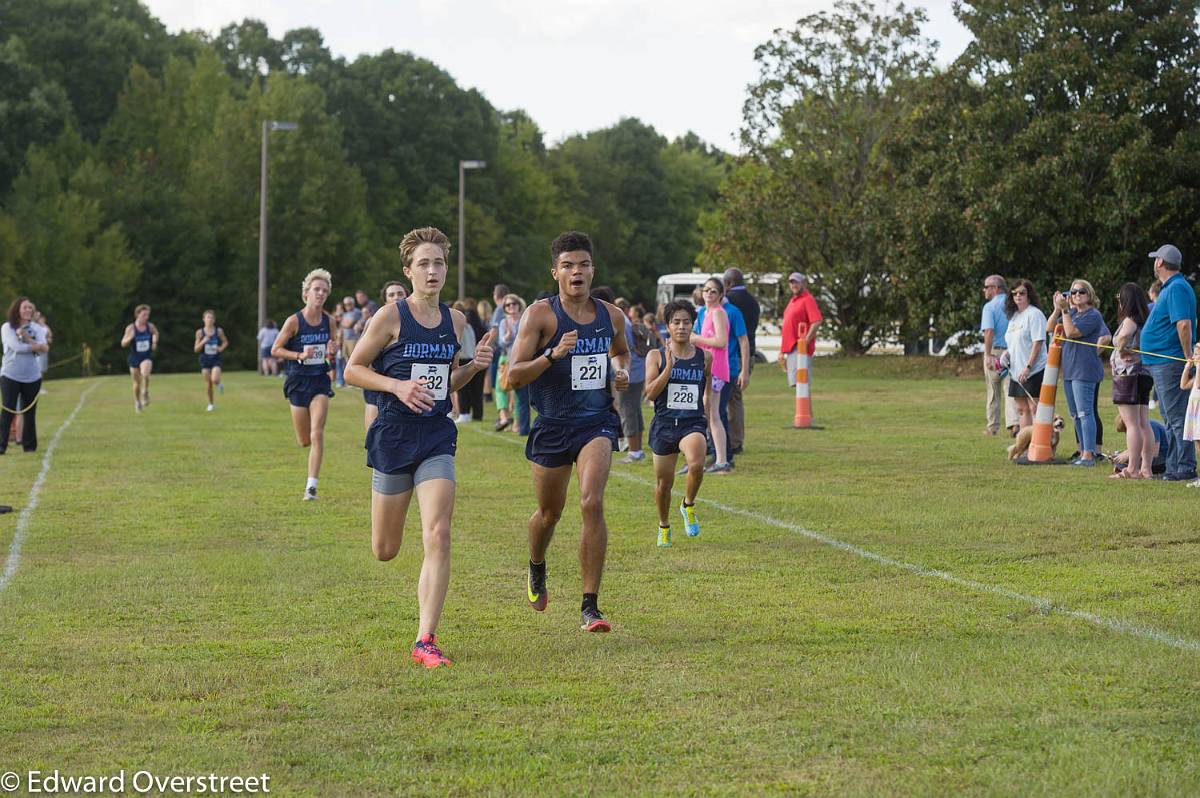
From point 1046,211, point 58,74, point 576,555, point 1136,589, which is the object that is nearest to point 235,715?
point 576,555

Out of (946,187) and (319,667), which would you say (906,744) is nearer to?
(319,667)

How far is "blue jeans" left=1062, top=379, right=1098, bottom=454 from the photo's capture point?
16.5 metres

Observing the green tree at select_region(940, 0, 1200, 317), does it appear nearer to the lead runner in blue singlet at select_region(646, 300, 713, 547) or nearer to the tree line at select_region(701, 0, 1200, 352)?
the tree line at select_region(701, 0, 1200, 352)

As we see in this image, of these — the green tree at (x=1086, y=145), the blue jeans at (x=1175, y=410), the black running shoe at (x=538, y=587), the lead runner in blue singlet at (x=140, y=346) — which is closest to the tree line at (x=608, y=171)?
the green tree at (x=1086, y=145)

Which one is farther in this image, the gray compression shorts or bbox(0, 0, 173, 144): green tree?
bbox(0, 0, 173, 144): green tree

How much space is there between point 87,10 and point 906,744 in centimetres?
7851

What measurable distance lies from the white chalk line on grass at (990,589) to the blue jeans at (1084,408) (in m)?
4.99

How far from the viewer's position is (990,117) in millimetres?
38281

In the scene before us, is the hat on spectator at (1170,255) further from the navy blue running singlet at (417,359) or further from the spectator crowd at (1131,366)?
the navy blue running singlet at (417,359)

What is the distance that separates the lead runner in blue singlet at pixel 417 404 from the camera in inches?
292

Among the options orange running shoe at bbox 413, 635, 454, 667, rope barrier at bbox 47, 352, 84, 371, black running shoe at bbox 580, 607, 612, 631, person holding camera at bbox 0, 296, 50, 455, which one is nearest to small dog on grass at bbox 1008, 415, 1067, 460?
black running shoe at bbox 580, 607, 612, 631

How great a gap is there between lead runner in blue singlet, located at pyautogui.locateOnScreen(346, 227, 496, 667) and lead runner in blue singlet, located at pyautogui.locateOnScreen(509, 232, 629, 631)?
17.1 inches

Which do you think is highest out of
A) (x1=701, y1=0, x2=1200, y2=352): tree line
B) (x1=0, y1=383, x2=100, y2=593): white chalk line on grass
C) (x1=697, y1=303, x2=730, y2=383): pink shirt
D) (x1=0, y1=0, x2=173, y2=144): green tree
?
(x1=0, y1=0, x2=173, y2=144): green tree

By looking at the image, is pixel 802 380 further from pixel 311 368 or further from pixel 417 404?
pixel 417 404
